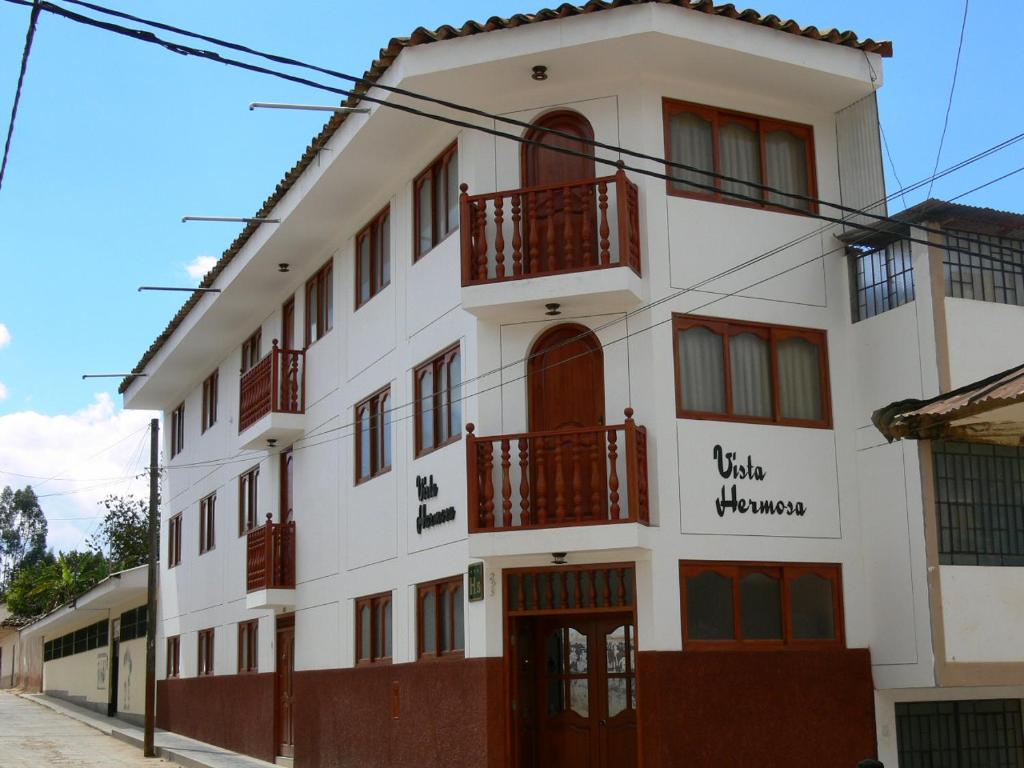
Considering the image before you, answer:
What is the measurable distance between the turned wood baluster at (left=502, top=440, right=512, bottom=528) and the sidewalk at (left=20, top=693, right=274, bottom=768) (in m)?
10.1

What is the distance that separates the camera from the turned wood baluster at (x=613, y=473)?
1447 cm

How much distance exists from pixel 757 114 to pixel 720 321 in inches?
110

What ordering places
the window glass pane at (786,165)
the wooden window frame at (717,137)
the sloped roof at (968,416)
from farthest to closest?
1. the window glass pane at (786,165)
2. the wooden window frame at (717,137)
3. the sloped roof at (968,416)

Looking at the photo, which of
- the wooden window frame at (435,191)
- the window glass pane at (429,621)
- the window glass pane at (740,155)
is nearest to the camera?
the window glass pane at (740,155)

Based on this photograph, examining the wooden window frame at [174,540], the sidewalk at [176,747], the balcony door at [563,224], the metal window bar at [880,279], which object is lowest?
the sidewalk at [176,747]

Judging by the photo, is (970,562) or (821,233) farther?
(821,233)

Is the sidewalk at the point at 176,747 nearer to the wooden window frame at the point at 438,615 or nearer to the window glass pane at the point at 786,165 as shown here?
the wooden window frame at the point at 438,615

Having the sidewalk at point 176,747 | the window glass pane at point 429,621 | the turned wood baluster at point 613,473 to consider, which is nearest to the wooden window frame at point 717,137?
the turned wood baluster at point 613,473

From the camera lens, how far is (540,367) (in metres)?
16.0

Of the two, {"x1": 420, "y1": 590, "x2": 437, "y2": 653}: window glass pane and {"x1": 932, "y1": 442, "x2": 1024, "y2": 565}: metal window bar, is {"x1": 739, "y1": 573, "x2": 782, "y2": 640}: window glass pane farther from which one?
{"x1": 420, "y1": 590, "x2": 437, "y2": 653}: window glass pane

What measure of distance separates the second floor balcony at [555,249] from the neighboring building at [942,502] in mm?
3061

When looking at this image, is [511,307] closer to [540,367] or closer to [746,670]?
[540,367]

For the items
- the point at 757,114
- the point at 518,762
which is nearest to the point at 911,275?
the point at 757,114

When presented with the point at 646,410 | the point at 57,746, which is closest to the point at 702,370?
the point at 646,410
